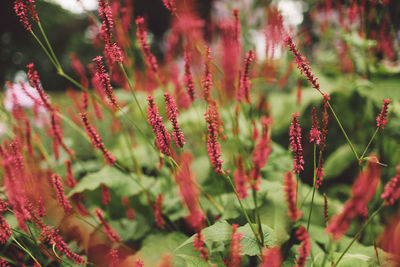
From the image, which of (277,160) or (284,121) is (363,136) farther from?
(277,160)

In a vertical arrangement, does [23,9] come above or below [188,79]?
above

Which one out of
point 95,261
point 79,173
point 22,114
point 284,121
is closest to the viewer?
point 95,261

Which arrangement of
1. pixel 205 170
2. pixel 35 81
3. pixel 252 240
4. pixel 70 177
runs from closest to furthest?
pixel 252 240
pixel 35 81
pixel 70 177
pixel 205 170

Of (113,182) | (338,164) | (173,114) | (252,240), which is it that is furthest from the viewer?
(338,164)

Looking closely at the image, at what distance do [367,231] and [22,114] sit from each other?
6.04 ft

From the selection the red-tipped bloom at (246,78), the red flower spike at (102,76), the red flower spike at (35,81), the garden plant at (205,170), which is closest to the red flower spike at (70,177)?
the garden plant at (205,170)

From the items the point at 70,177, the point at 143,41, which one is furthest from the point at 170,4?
the point at 70,177

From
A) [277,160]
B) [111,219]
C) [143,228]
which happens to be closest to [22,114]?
[111,219]

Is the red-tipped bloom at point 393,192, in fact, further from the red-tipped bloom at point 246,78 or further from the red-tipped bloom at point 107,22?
the red-tipped bloom at point 107,22

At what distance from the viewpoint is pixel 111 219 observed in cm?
152

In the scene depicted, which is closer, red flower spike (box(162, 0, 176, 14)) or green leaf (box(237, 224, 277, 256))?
green leaf (box(237, 224, 277, 256))

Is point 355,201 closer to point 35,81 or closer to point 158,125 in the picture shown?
point 158,125

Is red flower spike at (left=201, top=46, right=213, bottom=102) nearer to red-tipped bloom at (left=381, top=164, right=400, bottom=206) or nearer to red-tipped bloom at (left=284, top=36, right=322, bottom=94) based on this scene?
red-tipped bloom at (left=284, top=36, right=322, bottom=94)

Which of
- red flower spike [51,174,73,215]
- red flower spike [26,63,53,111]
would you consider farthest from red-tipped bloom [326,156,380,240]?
red flower spike [26,63,53,111]
